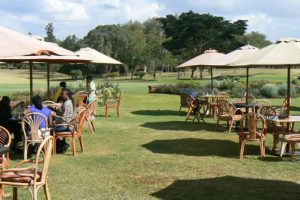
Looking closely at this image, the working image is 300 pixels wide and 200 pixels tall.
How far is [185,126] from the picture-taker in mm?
14992

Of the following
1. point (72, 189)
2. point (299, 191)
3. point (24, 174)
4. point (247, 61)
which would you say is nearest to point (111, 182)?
point (72, 189)

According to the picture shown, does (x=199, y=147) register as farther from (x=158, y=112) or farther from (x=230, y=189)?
(x=158, y=112)

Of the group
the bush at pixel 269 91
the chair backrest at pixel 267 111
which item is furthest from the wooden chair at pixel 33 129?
the bush at pixel 269 91

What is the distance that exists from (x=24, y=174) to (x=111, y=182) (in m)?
2.33

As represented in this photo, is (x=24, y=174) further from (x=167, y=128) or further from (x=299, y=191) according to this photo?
(x=167, y=128)

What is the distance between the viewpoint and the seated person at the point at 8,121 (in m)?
10.1

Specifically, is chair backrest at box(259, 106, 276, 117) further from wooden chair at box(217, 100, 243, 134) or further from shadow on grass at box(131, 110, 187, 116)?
shadow on grass at box(131, 110, 187, 116)

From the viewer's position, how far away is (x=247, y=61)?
10391 millimetres

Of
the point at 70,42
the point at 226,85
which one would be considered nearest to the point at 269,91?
the point at 226,85

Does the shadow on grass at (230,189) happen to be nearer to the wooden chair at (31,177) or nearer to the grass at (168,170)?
the grass at (168,170)

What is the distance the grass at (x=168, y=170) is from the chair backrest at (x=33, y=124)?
673 mm

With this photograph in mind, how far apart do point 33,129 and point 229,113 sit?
6049 millimetres

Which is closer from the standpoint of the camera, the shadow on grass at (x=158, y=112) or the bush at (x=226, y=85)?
the shadow on grass at (x=158, y=112)

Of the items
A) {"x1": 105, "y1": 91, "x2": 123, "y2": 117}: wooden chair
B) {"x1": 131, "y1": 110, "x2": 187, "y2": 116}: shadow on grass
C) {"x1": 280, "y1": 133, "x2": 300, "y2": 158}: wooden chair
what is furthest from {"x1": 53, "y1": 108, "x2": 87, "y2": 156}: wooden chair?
{"x1": 131, "y1": 110, "x2": 187, "y2": 116}: shadow on grass
